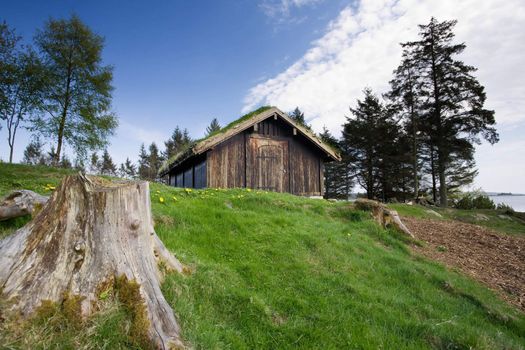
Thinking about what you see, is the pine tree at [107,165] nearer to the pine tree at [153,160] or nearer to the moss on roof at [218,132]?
the pine tree at [153,160]

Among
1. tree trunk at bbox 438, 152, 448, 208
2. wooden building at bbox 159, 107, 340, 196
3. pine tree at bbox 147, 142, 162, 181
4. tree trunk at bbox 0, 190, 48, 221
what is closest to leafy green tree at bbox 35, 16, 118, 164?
wooden building at bbox 159, 107, 340, 196

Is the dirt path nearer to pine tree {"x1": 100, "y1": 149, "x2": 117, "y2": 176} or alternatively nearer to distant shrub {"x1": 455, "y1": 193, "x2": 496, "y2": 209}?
distant shrub {"x1": 455, "y1": 193, "x2": 496, "y2": 209}

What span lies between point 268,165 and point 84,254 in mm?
13539

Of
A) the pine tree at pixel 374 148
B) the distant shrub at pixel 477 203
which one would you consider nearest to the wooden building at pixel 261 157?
the pine tree at pixel 374 148

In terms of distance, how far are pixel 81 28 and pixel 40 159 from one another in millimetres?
43506

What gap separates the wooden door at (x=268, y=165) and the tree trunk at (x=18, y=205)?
11146mm

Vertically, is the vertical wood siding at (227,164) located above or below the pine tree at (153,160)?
below

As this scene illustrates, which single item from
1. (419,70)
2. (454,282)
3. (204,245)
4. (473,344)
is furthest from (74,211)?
(419,70)

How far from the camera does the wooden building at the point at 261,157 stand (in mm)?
14867

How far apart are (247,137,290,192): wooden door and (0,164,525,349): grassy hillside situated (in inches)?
277

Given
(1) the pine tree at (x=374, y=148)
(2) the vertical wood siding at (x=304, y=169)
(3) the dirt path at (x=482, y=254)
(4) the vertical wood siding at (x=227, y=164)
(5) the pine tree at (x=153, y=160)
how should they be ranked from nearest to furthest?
1. (3) the dirt path at (x=482, y=254)
2. (4) the vertical wood siding at (x=227, y=164)
3. (2) the vertical wood siding at (x=304, y=169)
4. (1) the pine tree at (x=374, y=148)
5. (5) the pine tree at (x=153, y=160)

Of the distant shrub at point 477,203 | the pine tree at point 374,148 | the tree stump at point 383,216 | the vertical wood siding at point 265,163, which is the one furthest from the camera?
the pine tree at point 374,148

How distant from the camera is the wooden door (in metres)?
15.8

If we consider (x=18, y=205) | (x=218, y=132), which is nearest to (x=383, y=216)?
(x=218, y=132)
